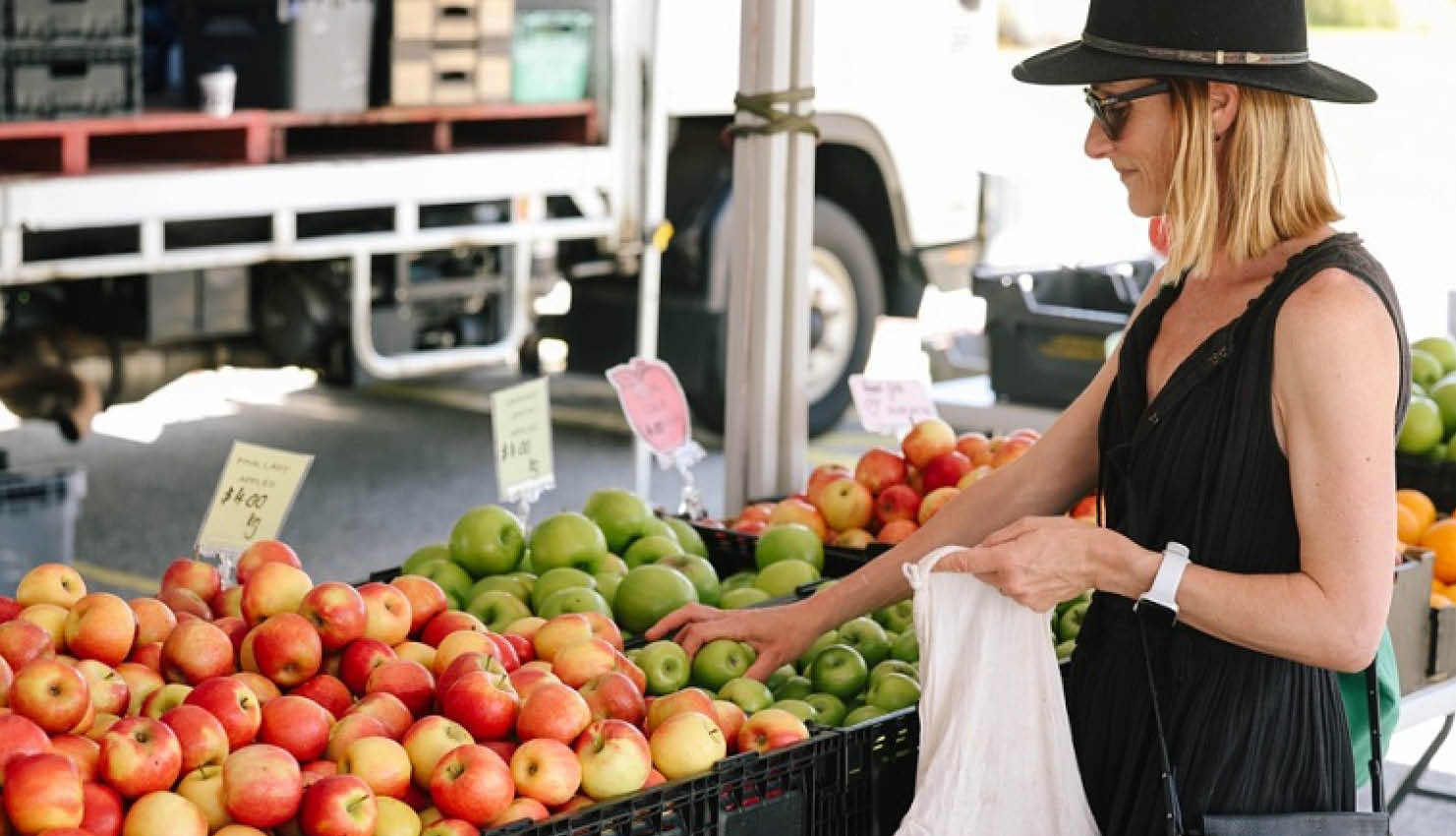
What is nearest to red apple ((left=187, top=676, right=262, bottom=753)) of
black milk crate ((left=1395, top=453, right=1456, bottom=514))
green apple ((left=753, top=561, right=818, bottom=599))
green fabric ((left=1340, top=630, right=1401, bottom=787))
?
green apple ((left=753, top=561, right=818, bottom=599))

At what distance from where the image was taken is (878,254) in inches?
369

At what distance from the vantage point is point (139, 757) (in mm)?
2201

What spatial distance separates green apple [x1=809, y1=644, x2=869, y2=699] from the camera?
9.66 ft

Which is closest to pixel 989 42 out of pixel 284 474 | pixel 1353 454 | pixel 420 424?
pixel 420 424

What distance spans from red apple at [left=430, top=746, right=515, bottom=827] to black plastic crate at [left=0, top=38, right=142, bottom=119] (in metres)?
4.59

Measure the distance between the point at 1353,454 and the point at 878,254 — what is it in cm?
720

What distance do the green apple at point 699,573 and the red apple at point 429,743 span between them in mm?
951

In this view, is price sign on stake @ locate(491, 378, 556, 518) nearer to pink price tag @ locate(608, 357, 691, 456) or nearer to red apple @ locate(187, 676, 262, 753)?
pink price tag @ locate(608, 357, 691, 456)

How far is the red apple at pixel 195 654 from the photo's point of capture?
2.62m

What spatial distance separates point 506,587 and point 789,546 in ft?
1.86

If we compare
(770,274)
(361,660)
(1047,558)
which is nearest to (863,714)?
(1047,558)

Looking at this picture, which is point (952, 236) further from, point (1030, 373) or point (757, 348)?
point (757, 348)

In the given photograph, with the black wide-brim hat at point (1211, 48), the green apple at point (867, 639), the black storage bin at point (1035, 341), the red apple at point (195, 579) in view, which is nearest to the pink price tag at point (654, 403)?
the green apple at point (867, 639)

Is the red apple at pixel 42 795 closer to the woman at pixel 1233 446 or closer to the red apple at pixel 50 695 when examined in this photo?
the red apple at pixel 50 695
